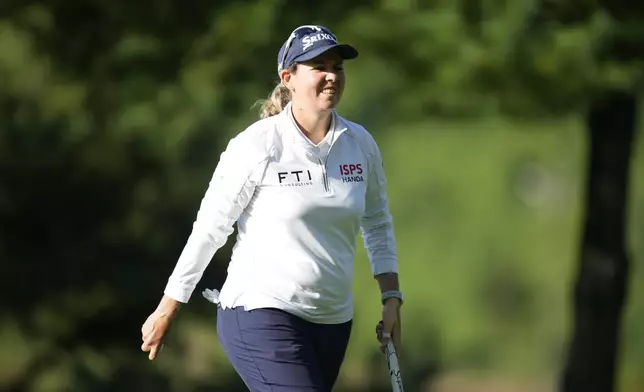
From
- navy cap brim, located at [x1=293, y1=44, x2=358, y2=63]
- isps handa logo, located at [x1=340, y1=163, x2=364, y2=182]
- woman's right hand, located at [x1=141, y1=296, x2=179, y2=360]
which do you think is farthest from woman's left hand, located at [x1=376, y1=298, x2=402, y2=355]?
navy cap brim, located at [x1=293, y1=44, x2=358, y2=63]

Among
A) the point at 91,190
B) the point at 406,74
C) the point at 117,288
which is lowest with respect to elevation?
the point at 117,288

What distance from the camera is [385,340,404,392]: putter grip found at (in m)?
4.50

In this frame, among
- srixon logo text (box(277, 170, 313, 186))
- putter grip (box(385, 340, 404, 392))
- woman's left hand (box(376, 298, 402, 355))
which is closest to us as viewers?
srixon logo text (box(277, 170, 313, 186))

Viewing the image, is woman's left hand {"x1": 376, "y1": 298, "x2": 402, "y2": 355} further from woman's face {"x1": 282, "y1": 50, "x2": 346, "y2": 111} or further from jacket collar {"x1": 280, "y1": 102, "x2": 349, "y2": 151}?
woman's face {"x1": 282, "y1": 50, "x2": 346, "y2": 111}

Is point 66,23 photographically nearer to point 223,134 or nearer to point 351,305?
point 223,134

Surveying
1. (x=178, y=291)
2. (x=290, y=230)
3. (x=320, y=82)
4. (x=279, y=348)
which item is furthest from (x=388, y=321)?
(x=320, y=82)

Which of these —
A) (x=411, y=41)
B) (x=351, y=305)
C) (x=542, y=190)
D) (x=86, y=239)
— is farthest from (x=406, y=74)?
(x=542, y=190)

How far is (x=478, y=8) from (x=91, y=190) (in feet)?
17.3

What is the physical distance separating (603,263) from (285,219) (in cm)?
695

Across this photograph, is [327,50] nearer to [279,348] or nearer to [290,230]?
[290,230]

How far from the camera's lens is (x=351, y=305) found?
450 cm

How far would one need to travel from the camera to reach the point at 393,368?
179 inches

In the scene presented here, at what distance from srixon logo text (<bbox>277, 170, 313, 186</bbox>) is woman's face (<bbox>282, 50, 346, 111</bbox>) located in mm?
235

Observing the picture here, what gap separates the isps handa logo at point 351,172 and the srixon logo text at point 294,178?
0.14m
